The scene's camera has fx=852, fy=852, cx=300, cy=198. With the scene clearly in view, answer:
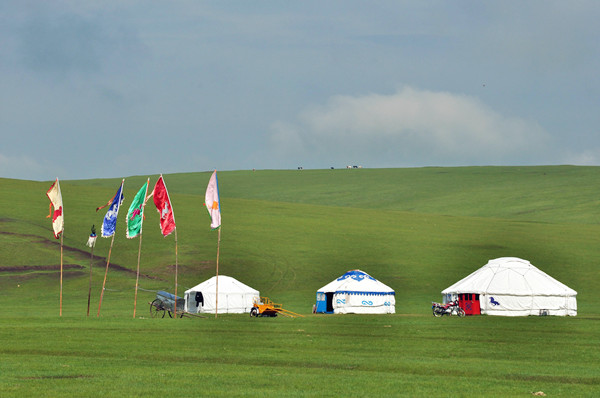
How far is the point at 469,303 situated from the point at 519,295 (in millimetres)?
3623

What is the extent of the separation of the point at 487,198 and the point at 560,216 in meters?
19.8

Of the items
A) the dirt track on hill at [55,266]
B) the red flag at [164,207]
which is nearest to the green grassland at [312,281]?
the dirt track on hill at [55,266]

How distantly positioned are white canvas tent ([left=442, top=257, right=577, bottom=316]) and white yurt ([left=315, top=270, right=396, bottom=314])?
4763 millimetres

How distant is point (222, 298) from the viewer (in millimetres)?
63781

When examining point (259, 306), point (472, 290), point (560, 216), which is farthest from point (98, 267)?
point (560, 216)

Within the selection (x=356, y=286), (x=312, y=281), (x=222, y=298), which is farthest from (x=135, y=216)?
(x=312, y=281)

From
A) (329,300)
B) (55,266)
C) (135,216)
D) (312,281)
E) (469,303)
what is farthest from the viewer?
(55,266)

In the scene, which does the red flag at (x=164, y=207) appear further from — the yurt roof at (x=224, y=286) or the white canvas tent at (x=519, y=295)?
the white canvas tent at (x=519, y=295)

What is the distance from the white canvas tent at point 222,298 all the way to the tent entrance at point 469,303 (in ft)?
49.4

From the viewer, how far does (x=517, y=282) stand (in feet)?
205

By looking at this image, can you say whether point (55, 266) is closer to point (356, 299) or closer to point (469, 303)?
point (356, 299)

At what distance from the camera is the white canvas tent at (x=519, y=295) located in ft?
202

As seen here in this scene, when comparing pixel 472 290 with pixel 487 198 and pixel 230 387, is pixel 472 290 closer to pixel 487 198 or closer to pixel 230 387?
pixel 230 387

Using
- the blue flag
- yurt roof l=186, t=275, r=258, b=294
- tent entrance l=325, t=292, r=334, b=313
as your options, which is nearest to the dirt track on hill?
yurt roof l=186, t=275, r=258, b=294
